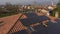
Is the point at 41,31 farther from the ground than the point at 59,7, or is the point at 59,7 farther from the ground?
the point at 41,31

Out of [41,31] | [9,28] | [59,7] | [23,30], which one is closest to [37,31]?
[41,31]

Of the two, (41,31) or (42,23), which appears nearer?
(41,31)

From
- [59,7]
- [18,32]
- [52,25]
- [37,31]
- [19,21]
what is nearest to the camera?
[18,32]

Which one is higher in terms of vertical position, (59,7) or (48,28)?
Answer: (48,28)

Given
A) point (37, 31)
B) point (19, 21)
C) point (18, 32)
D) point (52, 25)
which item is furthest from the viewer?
point (52, 25)

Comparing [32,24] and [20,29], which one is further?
[32,24]

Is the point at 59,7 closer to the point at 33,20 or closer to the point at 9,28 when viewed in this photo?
the point at 33,20

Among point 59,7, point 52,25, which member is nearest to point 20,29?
point 52,25

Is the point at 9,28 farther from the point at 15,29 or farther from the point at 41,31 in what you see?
the point at 41,31

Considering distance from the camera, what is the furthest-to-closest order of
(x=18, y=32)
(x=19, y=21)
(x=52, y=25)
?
(x=52, y=25), (x=19, y=21), (x=18, y=32)
